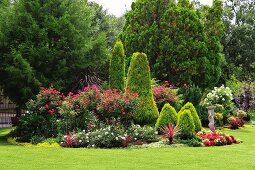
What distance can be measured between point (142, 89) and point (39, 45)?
17.6ft

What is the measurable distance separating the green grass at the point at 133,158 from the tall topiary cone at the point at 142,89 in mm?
4520

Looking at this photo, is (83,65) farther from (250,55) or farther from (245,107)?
(250,55)

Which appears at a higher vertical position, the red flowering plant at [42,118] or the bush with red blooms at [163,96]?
the bush with red blooms at [163,96]

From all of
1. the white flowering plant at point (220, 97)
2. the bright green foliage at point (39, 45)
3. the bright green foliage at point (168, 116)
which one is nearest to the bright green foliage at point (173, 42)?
the white flowering plant at point (220, 97)

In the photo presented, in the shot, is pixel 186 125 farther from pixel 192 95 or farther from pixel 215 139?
pixel 192 95

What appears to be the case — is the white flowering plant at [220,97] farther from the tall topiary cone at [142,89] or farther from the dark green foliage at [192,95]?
the tall topiary cone at [142,89]

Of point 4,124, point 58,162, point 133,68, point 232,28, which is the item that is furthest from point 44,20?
point 232,28

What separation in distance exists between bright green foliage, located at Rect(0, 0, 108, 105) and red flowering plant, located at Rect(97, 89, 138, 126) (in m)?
4.49

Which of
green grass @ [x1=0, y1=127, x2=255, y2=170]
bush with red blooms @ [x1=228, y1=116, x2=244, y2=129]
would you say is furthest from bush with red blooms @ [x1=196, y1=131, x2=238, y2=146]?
bush with red blooms @ [x1=228, y1=116, x2=244, y2=129]

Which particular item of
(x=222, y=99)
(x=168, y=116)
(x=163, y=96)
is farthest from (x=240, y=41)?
(x=168, y=116)

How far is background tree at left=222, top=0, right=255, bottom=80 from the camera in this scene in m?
43.3

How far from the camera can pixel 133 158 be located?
12320 millimetres

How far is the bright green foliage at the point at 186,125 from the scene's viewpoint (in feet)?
53.7

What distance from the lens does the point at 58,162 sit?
37.6 ft
